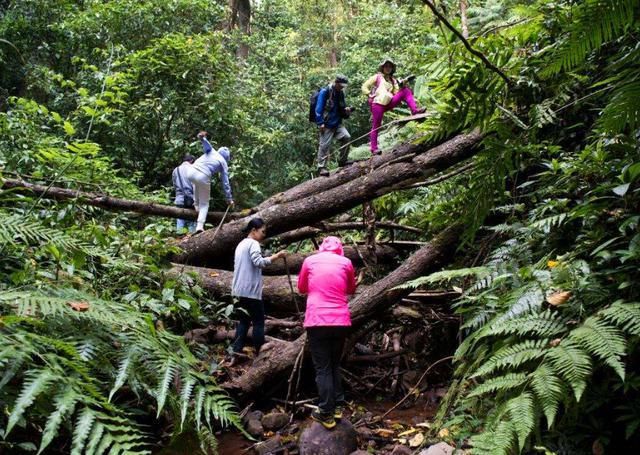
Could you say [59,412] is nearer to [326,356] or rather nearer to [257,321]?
[326,356]

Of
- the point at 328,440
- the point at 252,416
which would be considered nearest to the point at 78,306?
the point at 328,440

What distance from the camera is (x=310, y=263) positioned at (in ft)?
15.7

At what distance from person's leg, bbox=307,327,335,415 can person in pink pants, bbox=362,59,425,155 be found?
390cm

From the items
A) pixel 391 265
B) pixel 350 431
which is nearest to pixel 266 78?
pixel 391 265

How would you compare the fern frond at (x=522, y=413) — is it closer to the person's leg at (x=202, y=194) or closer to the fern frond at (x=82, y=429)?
the fern frond at (x=82, y=429)

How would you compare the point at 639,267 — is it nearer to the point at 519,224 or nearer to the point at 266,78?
the point at 519,224

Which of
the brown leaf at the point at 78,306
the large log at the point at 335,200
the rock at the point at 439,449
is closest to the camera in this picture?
the brown leaf at the point at 78,306

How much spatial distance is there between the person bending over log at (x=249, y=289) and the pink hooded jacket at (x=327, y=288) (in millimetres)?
717

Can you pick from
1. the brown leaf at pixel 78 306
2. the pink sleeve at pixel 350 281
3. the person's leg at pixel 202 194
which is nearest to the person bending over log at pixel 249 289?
the pink sleeve at pixel 350 281

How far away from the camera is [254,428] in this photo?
444 cm

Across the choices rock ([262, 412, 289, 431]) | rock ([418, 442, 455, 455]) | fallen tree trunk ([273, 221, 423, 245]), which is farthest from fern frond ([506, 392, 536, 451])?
fallen tree trunk ([273, 221, 423, 245])

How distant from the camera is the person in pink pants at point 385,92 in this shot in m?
7.59

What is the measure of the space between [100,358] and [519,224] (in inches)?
137

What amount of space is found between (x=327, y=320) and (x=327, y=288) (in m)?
Result: 0.31
